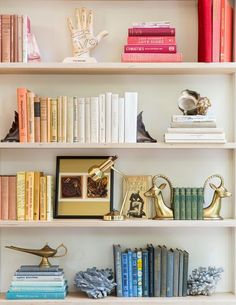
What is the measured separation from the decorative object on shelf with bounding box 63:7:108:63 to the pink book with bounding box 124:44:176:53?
164 millimetres

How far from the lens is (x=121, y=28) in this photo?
2.61 metres

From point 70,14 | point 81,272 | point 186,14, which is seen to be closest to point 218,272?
point 81,272

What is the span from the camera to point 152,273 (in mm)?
2455

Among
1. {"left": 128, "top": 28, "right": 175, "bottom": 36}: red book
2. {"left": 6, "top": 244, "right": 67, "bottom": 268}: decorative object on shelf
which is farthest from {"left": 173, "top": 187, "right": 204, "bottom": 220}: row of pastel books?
{"left": 128, "top": 28, "right": 175, "bottom": 36}: red book

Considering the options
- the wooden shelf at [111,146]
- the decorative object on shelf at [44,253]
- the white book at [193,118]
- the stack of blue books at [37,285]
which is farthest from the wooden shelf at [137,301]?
the white book at [193,118]

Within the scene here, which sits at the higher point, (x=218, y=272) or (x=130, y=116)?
(x=130, y=116)

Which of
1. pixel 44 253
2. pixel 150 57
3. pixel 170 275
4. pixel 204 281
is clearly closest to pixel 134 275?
pixel 170 275

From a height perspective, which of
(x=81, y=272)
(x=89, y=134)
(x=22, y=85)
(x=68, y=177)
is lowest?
(x=81, y=272)

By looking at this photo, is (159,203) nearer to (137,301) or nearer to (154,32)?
(137,301)

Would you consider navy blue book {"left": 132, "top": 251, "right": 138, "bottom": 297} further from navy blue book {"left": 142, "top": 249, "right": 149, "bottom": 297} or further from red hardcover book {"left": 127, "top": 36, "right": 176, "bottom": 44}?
red hardcover book {"left": 127, "top": 36, "right": 176, "bottom": 44}

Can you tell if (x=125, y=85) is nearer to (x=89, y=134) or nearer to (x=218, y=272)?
(x=89, y=134)

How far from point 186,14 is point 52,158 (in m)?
0.93

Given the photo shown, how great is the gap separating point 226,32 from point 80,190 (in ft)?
3.18

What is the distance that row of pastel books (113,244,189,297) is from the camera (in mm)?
2445
